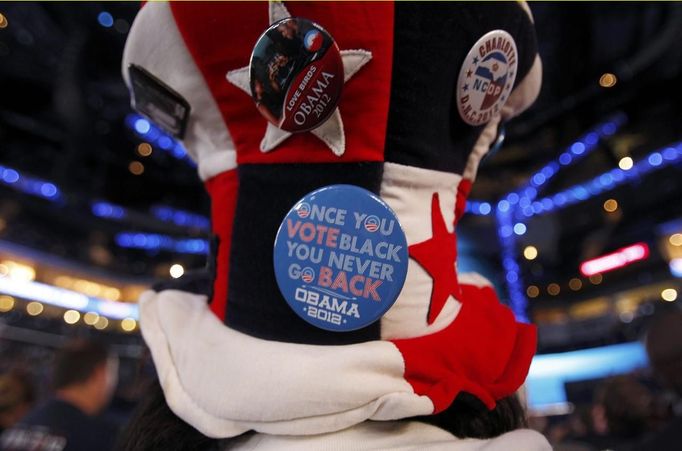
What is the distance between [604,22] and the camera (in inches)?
165

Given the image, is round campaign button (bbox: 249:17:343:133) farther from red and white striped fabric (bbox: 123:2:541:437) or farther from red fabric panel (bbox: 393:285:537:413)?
red fabric panel (bbox: 393:285:537:413)

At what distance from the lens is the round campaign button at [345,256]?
0.42 metres

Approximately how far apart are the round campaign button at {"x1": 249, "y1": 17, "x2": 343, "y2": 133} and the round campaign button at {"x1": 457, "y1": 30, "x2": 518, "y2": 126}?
0.14 metres

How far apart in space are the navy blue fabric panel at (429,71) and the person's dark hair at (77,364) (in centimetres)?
179

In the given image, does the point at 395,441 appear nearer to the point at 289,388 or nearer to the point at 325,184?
the point at 289,388

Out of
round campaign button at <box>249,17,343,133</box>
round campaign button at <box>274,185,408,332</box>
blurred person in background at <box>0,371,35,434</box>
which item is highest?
round campaign button at <box>249,17,343,133</box>

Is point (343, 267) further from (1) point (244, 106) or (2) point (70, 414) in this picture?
(2) point (70, 414)

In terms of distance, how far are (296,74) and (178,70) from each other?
0.52 feet

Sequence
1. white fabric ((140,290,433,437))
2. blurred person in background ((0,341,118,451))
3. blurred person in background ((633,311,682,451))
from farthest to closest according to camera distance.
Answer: blurred person in background ((0,341,118,451))
blurred person in background ((633,311,682,451))
white fabric ((140,290,433,437))

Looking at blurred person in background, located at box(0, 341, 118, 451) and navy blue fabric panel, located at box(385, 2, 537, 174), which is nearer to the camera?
navy blue fabric panel, located at box(385, 2, 537, 174)

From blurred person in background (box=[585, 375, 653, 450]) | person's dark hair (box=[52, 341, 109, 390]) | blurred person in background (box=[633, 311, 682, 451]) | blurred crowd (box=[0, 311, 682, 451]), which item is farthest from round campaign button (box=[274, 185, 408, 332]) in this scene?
blurred person in background (box=[585, 375, 653, 450])

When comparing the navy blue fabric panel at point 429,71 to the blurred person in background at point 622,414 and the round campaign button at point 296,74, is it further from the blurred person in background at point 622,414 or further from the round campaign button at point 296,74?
the blurred person in background at point 622,414

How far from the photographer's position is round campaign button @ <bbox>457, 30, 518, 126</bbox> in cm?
48

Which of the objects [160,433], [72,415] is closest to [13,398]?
[72,415]
